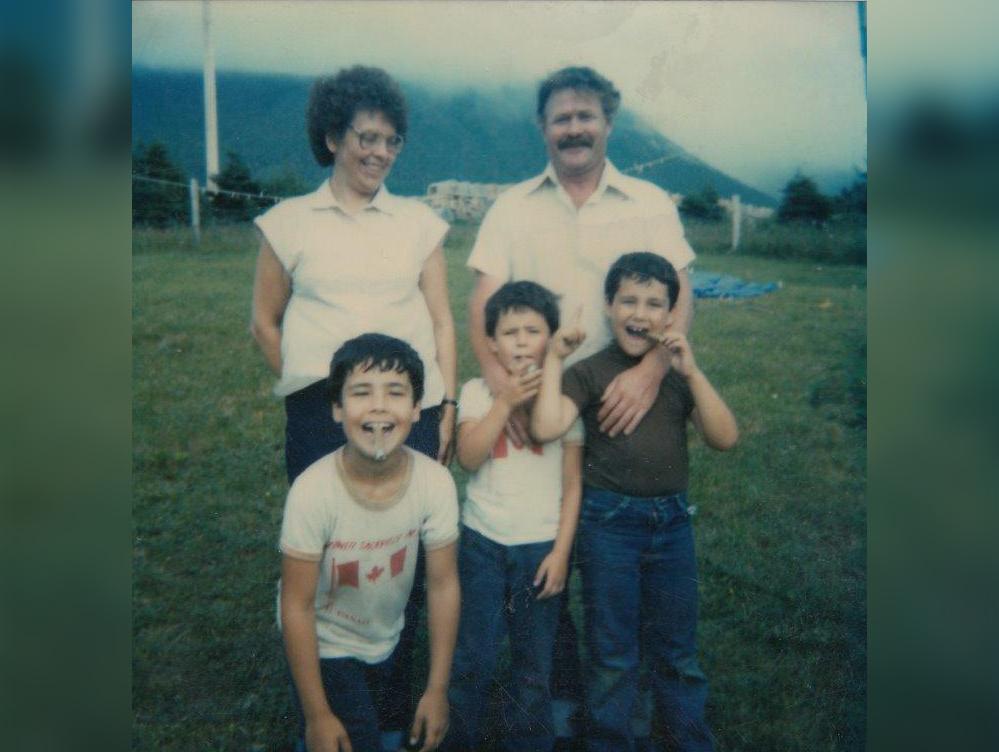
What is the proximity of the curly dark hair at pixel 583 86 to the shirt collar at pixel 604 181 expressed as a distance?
177 mm

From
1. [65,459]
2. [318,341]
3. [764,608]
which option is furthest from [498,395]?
[65,459]

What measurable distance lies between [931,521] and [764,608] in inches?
31.6

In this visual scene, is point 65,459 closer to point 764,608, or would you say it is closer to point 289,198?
point 289,198

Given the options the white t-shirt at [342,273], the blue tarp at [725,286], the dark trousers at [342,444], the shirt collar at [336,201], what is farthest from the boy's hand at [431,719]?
the blue tarp at [725,286]

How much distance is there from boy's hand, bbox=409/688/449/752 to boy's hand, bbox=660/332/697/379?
1273 mm

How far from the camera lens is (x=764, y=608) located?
3.19 meters

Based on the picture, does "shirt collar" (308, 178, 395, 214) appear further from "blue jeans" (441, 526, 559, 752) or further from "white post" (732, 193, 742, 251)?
"white post" (732, 193, 742, 251)

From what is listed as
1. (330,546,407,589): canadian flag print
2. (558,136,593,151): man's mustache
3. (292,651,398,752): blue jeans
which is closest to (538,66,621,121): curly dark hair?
(558,136,593,151): man's mustache

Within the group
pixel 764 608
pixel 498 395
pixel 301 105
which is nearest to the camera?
pixel 498 395

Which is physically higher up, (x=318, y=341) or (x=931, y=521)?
(x=318, y=341)

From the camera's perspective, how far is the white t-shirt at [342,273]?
9.00 ft

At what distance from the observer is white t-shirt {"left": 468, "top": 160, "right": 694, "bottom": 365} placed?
2820 millimetres

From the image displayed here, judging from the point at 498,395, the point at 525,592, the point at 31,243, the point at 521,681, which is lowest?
the point at 521,681

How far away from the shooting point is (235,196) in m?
2.93
